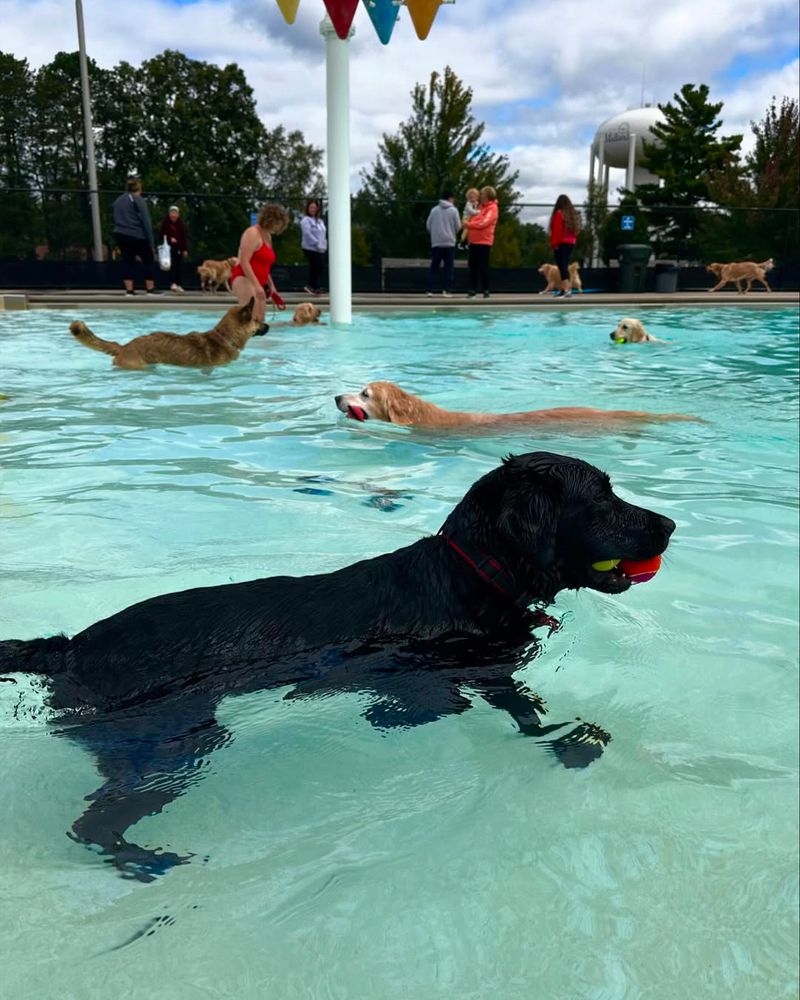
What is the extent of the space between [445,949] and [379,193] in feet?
139

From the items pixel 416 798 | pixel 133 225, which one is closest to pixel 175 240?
pixel 133 225

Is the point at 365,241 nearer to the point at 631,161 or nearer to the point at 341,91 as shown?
the point at 341,91

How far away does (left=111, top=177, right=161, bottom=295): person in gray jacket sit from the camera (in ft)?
50.3

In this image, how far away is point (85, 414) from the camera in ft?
21.4

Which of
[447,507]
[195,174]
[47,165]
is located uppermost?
[195,174]

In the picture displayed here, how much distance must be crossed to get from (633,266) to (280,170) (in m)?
29.9

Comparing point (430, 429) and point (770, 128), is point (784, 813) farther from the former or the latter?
point (770, 128)

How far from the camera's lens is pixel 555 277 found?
69.5 feet

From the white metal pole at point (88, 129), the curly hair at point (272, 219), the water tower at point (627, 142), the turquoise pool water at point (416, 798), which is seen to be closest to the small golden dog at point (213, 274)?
the white metal pole at point (88, 129)

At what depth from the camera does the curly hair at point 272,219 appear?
34.6 ft

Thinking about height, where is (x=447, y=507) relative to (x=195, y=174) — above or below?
below

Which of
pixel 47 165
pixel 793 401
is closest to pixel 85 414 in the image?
pixel 47 165

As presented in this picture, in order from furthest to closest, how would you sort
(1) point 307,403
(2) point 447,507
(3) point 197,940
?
(1) point 307,403, (2) point 447,507, (3) point 197,940

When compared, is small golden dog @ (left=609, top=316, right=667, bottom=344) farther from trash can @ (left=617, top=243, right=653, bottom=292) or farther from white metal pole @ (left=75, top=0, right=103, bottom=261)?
trash can @ (left=617, top=243, right=653, bottom=292)
